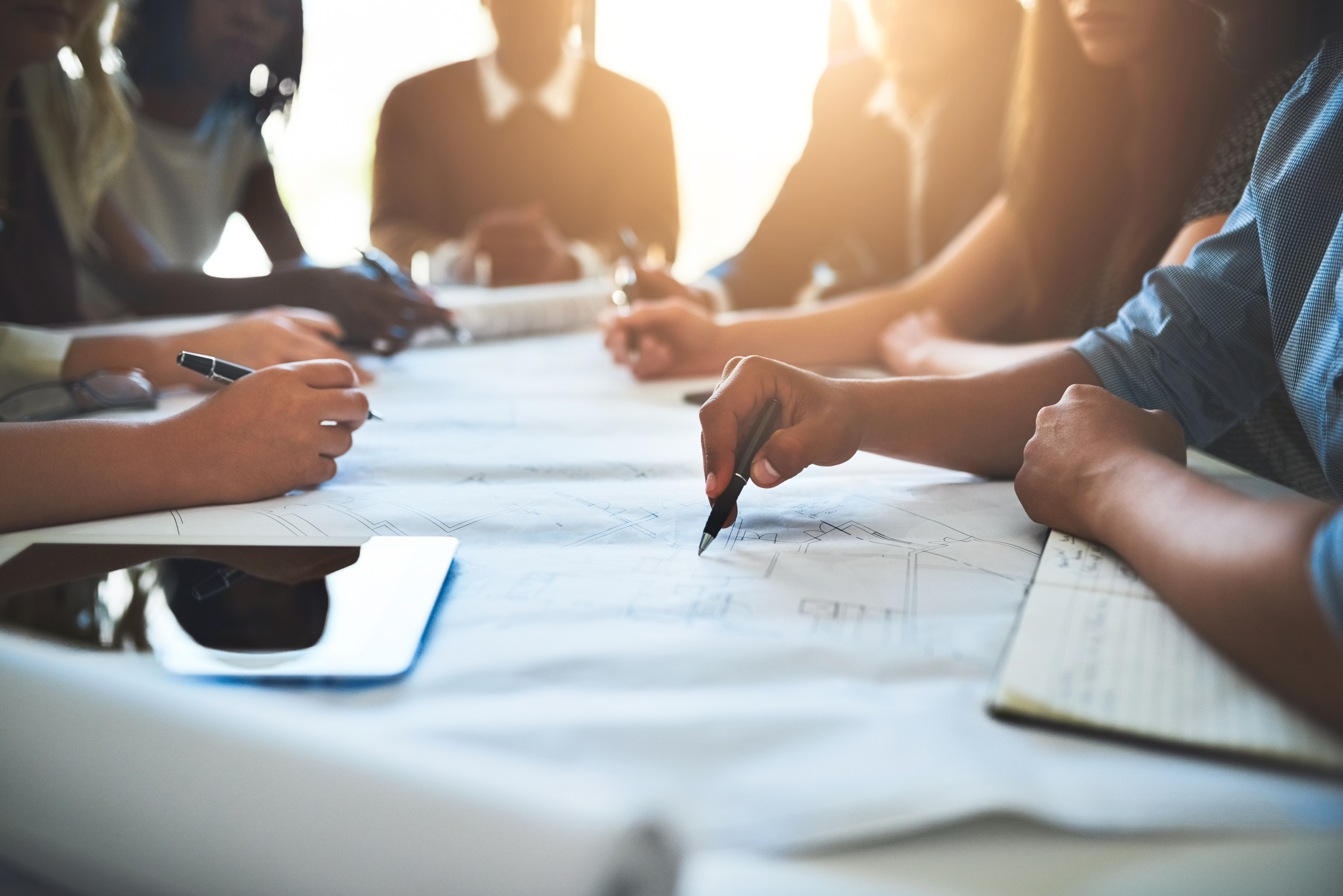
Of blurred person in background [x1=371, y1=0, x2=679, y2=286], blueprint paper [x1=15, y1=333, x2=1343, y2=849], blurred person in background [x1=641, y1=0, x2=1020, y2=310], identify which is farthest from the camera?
blurred person in background [x1=371, y1=0, x2=679, y2=286]

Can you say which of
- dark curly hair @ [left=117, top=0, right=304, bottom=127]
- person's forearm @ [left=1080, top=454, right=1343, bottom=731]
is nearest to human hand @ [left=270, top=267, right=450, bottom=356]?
dark curly hair @ [left=117, top=0, right=304, bottom=127]

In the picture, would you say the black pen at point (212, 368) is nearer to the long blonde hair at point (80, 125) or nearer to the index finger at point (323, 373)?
the index finger at point (323, 373)

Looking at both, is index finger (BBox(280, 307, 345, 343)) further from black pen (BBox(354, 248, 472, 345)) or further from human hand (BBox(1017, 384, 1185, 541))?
human hand (BBox(1017, 384, 1185, 541))

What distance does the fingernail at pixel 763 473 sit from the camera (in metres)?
0.49

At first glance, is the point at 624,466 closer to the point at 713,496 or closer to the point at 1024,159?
the point at 713,496

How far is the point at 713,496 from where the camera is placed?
1.49ft

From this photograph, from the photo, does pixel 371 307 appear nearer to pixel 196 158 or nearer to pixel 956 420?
pixel 956 420

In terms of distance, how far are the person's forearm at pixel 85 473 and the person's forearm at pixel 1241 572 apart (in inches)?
19.8

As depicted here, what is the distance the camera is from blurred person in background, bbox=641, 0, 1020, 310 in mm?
1280

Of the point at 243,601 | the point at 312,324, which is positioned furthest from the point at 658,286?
the point at 243,601

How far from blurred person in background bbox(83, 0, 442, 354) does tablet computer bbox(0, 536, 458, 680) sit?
2.58 ft

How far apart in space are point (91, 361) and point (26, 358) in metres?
0.05

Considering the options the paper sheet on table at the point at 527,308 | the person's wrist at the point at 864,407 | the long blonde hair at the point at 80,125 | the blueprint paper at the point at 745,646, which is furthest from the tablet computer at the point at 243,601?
the long blonde hair at the point at 80,125

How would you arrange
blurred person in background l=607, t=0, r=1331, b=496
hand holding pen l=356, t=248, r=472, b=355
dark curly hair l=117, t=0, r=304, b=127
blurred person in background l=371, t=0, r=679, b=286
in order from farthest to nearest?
blurred person in background l=371, t=0, r=679, b=286, dark curly hair l=117, t=0, r=304, b=127, hand holding pen l=356, t=248, r=472, b=355, blurred person in background l=607, t=0, r=1331, b=496
